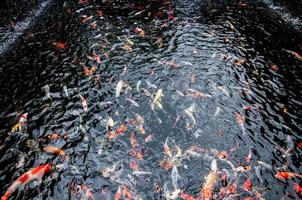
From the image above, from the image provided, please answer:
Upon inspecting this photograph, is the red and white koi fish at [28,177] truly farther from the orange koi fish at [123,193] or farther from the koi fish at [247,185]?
the koi fish at [247,185]

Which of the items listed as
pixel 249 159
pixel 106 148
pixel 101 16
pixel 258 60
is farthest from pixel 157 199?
pixel 101 16

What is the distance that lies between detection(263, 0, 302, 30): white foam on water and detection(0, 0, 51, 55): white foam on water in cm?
1162

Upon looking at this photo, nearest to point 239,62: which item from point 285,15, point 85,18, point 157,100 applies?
point 157,100

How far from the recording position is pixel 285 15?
13633 millimetres

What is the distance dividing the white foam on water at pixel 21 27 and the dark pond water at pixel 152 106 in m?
0.08

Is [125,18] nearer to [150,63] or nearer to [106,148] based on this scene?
[150,63]

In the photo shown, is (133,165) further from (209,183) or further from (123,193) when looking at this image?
(209,183)

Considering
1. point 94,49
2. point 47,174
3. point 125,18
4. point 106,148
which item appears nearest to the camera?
point 47,174

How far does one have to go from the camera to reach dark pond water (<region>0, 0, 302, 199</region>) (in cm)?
691

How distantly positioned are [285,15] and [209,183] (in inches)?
412

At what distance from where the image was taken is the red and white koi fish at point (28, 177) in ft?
22.0

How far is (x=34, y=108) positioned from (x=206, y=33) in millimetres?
7521

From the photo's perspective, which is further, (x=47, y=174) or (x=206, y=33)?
(x=206, y=33)

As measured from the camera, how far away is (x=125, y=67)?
10.2 meters
